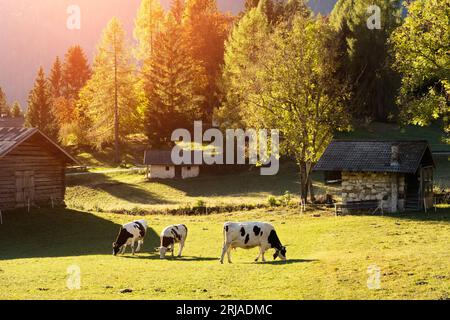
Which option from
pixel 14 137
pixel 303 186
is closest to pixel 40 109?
pixel 14 137

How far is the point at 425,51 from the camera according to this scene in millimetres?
36594

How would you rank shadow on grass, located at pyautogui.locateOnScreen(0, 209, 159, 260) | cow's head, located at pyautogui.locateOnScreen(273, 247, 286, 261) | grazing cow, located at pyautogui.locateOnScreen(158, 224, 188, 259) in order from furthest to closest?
1. shadow on grass, located at pyautogui.locateOnScreen(0, 209, 159, 260)
2. grazing cow, located at pyautogui.locateOnScreen(158, 224, 188, 259)
3. cow's head, located at pyautogui.locateOnScreen(273, 247, 286, 261)

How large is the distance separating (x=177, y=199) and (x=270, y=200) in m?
12.5

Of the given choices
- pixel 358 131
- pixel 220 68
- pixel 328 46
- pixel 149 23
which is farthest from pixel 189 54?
pixel 328 46

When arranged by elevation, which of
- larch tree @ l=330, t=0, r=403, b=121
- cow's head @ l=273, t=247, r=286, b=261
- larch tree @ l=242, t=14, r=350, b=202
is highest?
larch tree @ l=330, t=0, r=403, b=121

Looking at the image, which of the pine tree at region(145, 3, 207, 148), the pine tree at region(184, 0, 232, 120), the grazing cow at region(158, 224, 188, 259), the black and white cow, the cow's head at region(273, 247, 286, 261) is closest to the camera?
the black and white cow

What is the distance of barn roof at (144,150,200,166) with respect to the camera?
66.7 m

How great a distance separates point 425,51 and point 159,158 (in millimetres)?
36762

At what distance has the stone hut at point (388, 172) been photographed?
1576 inches

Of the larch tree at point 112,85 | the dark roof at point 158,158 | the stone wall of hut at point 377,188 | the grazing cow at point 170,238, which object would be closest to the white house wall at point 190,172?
the dark roof at point 158,158

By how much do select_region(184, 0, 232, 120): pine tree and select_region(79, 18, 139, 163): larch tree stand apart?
404 inches

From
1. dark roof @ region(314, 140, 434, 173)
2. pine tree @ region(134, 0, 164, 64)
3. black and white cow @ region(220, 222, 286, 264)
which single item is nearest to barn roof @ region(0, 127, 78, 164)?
black and white cow @ region(220, 222, 286, 264)

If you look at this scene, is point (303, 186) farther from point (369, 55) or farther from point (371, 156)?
point (369, 55)

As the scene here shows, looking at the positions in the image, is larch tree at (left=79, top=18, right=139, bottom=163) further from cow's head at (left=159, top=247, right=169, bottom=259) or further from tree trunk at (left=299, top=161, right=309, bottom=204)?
cow's head at (left=159, top=247, right=169, bottom=259)
